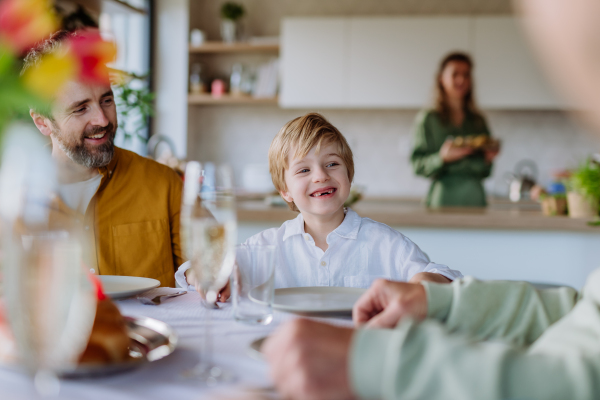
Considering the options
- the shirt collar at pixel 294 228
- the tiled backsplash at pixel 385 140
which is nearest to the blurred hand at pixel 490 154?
the tiled backsplash at pixel 385 140

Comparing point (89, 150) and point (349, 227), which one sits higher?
point (89, 150)

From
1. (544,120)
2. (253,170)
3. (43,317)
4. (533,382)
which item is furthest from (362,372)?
(544,120)

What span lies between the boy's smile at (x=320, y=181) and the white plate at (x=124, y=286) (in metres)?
0.61

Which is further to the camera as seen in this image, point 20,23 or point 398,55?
point 398,55

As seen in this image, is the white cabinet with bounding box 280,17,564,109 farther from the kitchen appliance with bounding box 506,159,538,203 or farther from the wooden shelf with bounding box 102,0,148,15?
the wooden shelf with bounding box 102,0,148,15

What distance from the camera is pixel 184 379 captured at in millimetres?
623

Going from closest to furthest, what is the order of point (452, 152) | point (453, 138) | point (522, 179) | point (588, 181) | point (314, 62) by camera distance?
point (588, 181), point (452, 152), point (453, 138), point (522, 179), point (314, 62)

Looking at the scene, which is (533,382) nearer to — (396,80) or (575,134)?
(396,80)

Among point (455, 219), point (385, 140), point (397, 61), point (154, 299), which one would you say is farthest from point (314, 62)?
point (154, 299)

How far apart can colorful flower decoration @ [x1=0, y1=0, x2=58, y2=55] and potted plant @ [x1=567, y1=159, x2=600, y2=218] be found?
2.39 metres

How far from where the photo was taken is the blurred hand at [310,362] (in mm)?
534

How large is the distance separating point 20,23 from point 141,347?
0.42m

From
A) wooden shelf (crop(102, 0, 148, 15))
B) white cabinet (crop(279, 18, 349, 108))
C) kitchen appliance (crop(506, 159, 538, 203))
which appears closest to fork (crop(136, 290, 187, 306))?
wooden shelf (crop(102, 0, 148, 15))

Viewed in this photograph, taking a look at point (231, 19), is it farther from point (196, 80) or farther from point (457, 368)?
point (457, 368)
